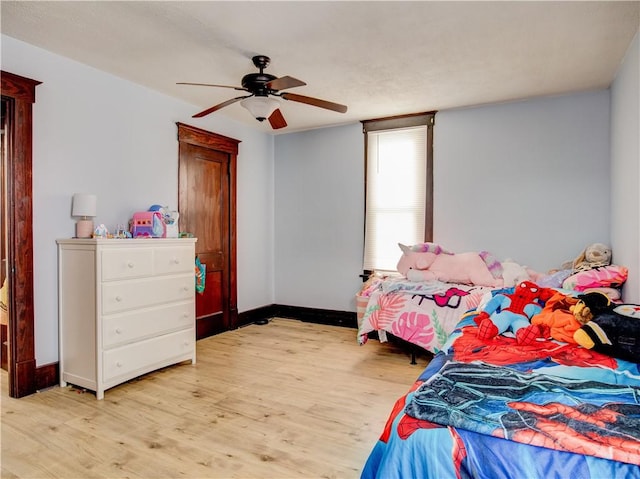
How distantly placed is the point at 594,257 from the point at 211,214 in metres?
3.83

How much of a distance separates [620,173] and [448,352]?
2.55 meters

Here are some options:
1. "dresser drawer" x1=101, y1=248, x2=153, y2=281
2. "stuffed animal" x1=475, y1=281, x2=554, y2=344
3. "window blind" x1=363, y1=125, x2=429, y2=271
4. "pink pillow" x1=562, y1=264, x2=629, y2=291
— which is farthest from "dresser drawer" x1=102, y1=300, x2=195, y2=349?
"pink pillow" x1=562, y1=264, x2=629, y2=291

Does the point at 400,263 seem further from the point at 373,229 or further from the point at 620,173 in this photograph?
the point at 620,173

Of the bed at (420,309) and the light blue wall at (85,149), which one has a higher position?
the light blue wall at (85,149)

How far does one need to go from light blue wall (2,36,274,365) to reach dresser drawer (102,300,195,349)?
53 centimetres

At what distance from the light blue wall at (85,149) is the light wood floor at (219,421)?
0.75m

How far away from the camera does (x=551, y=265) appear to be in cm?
404

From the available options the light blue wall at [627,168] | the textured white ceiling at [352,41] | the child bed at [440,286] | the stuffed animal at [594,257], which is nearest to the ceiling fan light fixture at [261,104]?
the textured white ceiling at [352,41]

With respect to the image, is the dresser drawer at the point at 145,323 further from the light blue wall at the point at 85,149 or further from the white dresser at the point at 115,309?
the light blue wall at the point at 85,149

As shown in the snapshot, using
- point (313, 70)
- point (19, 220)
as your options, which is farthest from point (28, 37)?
point (313, 70)

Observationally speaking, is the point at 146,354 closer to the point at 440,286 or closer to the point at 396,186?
the point at 440,286

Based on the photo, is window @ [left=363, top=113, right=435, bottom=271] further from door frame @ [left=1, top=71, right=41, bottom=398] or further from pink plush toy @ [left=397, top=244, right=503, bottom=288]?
door frame @ [left=1, top=71, right=41, bottom=398]

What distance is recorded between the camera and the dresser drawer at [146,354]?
296 centimetres

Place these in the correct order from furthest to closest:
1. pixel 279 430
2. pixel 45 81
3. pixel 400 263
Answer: pixel 400 263 → pixel 45 81 → pixel 279 430
